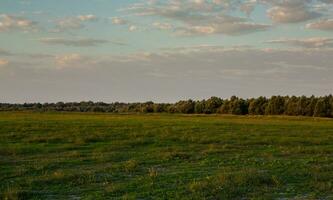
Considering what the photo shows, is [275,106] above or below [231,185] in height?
above

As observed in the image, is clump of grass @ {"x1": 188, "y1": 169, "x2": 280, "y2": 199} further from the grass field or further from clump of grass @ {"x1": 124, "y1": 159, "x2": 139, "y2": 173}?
clump of grass @ {"x1": 124, "y1": 159, "x2": 139, "y2": 173}

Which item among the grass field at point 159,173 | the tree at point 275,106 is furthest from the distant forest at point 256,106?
the grass field at point 159,173

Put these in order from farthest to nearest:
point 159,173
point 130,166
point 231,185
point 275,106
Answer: point 275,106 → point 130,166 → point 159,173 → point 231,185

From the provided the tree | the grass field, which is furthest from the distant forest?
the grass field

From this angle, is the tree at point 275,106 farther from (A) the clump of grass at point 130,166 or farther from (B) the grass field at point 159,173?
(A) the clump of grass at point 130,166

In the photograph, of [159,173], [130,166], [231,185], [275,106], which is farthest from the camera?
[275,106]

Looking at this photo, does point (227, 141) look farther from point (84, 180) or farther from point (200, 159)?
point (84, 180)

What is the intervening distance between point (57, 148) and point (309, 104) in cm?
8832

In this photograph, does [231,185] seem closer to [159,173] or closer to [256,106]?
[159,173]

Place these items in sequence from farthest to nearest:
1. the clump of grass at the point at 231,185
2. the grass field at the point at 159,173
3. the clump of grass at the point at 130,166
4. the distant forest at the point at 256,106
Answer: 1. the distant forest at the point at 256,106
2. the clump of grass at the point at 130,166
3. the grass field at the point at 159,173
4. the clump of grass at the point at 231,185

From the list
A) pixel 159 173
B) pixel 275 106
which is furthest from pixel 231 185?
pixel 275 106

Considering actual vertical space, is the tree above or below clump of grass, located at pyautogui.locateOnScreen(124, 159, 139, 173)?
above

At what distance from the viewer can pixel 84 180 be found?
60.1 feet

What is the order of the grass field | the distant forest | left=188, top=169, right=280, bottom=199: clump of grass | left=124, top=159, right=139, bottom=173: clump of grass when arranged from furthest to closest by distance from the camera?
the distant forest, left=124, top=159, right=139, bottom=173: clump of grass, the grass field, left=188, top=169, right=280, bottom=199: clump of grass
